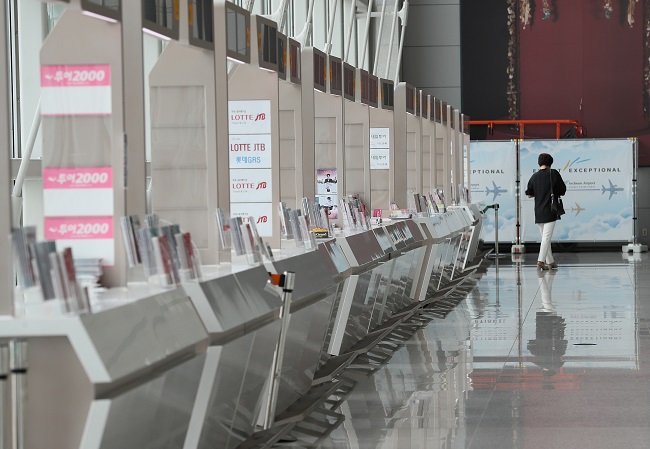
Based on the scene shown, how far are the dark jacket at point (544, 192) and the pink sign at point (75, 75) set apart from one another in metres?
13.7

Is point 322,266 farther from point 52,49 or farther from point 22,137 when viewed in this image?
point 52,49

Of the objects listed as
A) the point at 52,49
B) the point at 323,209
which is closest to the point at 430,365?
the point at 323,209

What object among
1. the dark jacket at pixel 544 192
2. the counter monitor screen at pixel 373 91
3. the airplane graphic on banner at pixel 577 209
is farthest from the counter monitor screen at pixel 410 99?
the airplane graphic on banner at pixel 577 209

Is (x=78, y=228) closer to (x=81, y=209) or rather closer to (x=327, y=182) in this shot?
(x=81, y=209)

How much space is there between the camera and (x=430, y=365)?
332 inches

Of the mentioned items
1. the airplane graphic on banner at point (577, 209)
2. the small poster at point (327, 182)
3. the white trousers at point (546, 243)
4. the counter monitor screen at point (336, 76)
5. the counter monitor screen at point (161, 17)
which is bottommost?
the white trousers at point (546, 243)

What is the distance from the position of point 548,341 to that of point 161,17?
17.0ft

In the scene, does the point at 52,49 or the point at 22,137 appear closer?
the point at 52,49

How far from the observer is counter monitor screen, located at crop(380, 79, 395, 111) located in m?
13.1

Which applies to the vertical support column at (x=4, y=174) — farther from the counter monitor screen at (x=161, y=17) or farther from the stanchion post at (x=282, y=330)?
the stanchion post at (x=282, y=330)

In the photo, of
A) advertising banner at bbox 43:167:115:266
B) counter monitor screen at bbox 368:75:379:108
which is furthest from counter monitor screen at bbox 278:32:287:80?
counter monitor screen at bbox 368:75:379:108

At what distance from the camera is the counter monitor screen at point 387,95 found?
516 inches

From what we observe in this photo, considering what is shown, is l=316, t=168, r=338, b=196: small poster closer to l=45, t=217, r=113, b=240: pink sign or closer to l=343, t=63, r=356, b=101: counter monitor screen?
l=343, t=63, r=356, b=101: counter monitor screen

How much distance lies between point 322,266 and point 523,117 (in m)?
18.1
